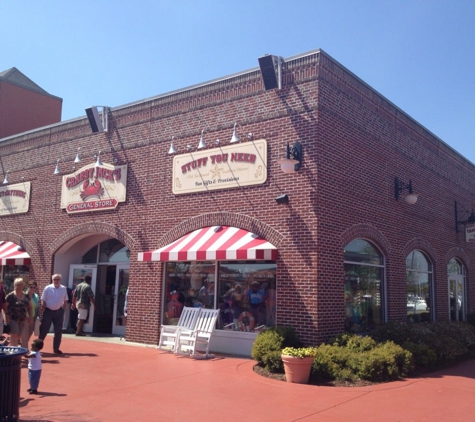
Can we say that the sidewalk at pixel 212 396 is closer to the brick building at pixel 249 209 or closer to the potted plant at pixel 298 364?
the potted plant at pixel 298 364

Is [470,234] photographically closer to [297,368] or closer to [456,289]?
[456,289]

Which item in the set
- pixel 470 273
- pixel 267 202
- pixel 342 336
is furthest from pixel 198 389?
pixel 470 273

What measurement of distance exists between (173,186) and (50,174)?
228 inches

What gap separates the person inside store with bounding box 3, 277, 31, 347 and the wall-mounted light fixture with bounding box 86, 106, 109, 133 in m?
6.73

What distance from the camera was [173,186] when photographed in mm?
14117

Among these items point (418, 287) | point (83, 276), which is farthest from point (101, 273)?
point (418, 287)

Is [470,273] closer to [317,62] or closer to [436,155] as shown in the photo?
[436,155]

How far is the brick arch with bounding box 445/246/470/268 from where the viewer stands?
18.6 meters

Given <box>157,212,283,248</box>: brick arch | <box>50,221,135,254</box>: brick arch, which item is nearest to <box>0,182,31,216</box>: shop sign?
<box>50,221,135,254</box>: brick arch

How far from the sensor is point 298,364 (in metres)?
9.23

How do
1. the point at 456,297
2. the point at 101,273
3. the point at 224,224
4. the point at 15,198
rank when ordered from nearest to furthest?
1. the point at 224,224
2. the point at 101,273
3. the point at 15,198
4. the point at 456,297

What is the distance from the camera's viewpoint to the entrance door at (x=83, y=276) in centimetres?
1611

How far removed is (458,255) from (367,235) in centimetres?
788

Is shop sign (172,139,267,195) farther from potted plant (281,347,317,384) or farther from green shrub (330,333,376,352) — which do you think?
potted plant (281,347,317,384)
